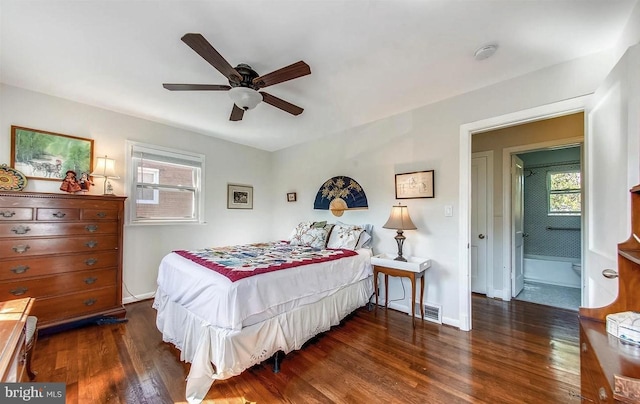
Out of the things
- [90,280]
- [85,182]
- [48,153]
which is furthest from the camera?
[85,182]

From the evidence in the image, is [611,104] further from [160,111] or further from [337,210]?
[160,111]

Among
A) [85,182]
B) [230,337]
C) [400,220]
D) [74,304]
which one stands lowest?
[74,304]

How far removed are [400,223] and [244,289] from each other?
1.84 metres

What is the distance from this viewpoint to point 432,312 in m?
2.79

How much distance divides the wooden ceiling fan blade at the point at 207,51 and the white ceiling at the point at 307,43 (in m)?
0.24

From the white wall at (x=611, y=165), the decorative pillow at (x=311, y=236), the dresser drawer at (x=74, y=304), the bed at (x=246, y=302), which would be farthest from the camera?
the decorative pillow at (x=311, y=236)

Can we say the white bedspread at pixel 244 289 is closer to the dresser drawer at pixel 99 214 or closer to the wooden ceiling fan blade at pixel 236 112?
the dresser drawer at pixel 99 214

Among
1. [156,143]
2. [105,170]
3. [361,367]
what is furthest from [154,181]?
[361,367]

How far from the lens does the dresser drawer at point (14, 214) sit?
217 cm

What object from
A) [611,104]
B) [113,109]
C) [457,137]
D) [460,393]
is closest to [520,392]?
[460,393]

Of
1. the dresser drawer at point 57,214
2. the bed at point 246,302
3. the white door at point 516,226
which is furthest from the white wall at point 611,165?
the dresser drawer at point 57,214

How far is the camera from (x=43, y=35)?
1.80 meters

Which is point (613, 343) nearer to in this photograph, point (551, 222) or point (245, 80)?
point (245, 80)

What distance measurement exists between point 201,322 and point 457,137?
296 cm
